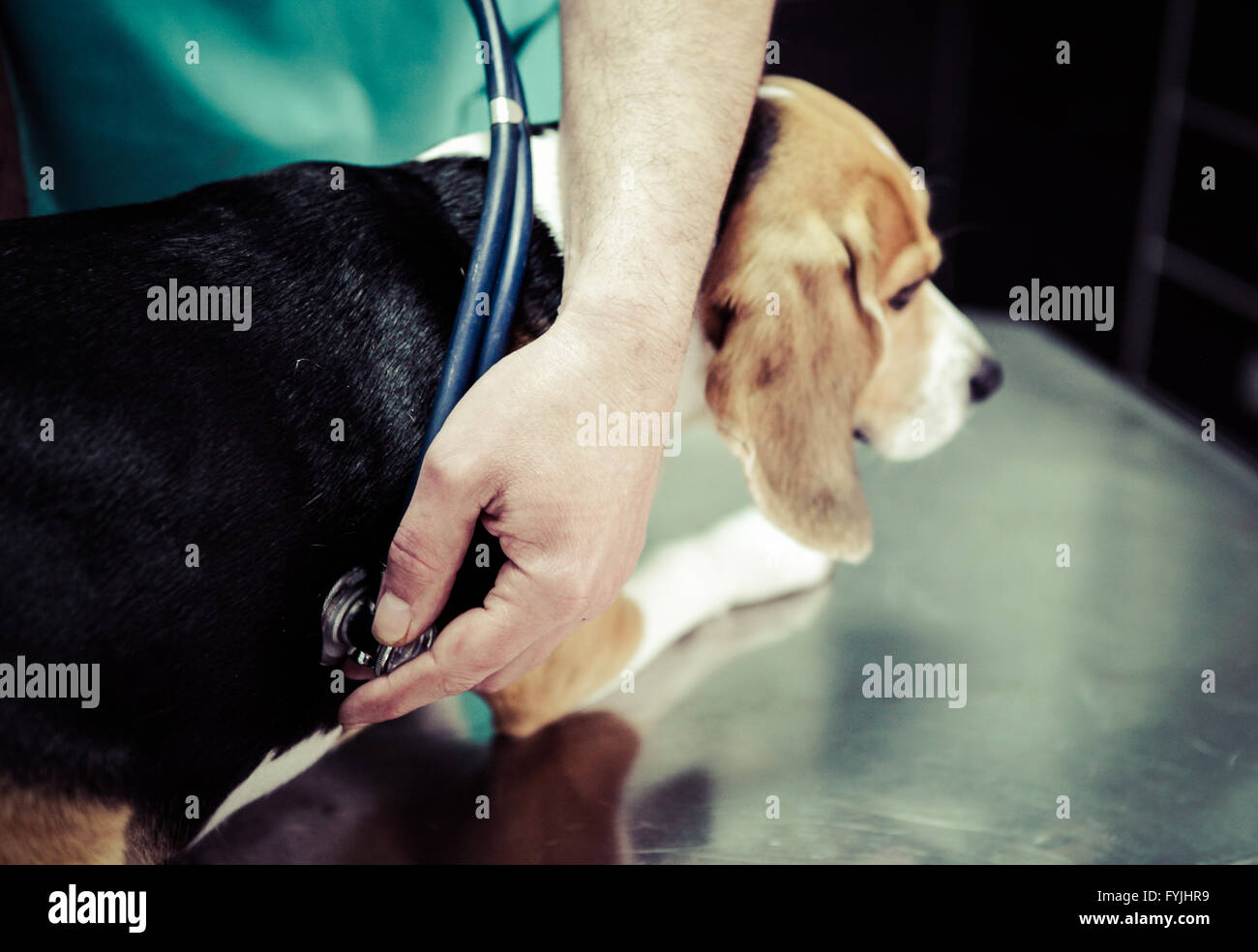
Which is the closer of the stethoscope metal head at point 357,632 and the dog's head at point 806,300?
the stethoscope metal head at point 357,632

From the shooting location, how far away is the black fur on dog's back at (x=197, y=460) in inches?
34.0

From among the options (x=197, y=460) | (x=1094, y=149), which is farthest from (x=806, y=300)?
(x=1094, y=149)

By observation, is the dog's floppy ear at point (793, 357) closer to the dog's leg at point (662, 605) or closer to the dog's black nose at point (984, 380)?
the dog's leg at point (662, 605)

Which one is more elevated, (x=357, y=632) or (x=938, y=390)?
(x=938, y=390)

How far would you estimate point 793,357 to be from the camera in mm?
1212

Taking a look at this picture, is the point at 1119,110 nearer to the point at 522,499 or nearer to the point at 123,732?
the point at 522,499

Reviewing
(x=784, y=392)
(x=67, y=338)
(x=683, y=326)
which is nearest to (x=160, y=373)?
(x=67, y=338)

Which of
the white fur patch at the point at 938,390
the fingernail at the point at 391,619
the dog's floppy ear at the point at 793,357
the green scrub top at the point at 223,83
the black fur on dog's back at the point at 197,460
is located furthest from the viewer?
the white fur patch at the point at 938,390

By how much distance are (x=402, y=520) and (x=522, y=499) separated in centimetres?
10

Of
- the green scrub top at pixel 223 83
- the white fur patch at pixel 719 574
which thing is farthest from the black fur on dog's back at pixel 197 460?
the white fur patch at pixel 719 574

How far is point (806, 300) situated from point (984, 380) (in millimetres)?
464

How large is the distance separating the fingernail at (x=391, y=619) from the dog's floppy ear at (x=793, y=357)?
16.2 inches

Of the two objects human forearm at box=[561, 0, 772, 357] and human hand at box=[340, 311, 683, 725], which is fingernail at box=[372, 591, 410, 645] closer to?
human hand at box=[340, 311, 683, 725]

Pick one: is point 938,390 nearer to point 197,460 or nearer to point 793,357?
point 793,357
